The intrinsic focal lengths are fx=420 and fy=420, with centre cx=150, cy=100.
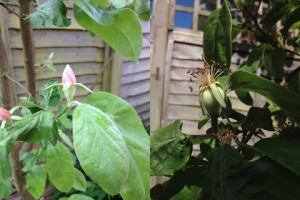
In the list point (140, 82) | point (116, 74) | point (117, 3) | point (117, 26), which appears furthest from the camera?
point (116, 74)

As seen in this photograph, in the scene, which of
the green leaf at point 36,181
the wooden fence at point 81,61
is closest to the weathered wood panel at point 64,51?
the wooden fence at point 81,61

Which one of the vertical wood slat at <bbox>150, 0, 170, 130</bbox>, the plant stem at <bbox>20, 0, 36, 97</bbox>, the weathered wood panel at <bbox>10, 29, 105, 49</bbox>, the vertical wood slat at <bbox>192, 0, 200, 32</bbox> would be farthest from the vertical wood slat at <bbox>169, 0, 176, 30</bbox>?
the weathered wood panel at <bbox>10, 29, 105, 49</bbox>

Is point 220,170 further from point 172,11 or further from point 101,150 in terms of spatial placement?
point 172,11

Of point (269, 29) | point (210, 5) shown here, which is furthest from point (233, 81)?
point (210, 5)

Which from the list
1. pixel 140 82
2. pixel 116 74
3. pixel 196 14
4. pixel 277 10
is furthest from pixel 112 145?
pixel 116 74

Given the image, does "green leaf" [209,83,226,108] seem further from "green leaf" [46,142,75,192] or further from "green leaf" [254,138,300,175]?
"green leaf" [46,142,75,192]
